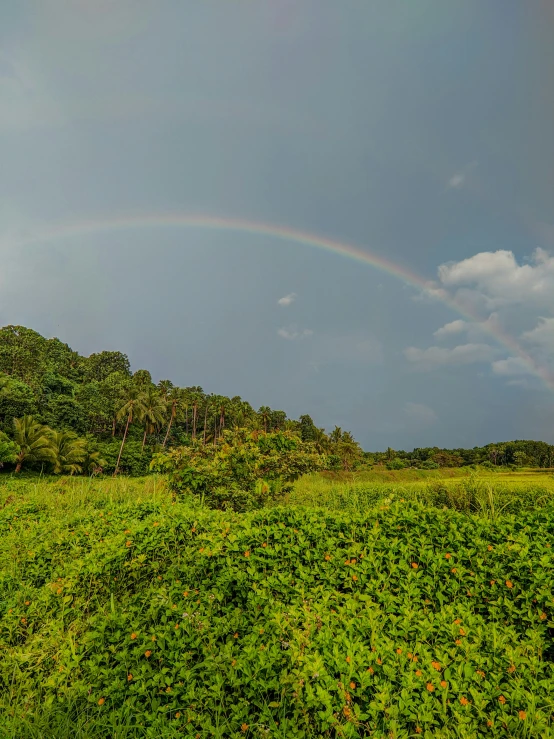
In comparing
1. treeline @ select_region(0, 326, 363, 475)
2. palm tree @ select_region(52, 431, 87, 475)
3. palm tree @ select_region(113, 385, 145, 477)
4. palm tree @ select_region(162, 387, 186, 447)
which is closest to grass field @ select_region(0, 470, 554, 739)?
treeline @ select_region(0, 326, 363, 475)

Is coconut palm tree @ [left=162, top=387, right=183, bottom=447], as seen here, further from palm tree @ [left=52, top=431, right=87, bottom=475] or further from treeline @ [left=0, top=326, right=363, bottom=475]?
palm tree @ [left=52, top=431, right=87, bottom=475]

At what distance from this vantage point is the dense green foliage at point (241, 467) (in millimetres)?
7422

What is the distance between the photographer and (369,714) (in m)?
2.26

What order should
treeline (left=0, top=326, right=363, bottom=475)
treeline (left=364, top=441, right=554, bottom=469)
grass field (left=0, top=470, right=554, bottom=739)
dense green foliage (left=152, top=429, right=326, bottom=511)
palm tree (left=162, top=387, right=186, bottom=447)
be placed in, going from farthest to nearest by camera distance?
treeline (left=364, top=441, right=554, bottom=469) → palm tree (left=162, top=387, right=186, bottom=447) → treeline (left=0, top=326, right=363, bottom=475) → dense green foliage (left=152, top=429, right=326, bottom=511) → grass field (left=0, top=470, right=554, bottom=739)

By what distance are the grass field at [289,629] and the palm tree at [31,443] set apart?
32.4 metres

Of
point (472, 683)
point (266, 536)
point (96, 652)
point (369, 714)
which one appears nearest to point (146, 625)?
point (96, 652)

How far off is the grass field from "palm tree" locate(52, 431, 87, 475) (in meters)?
33.4

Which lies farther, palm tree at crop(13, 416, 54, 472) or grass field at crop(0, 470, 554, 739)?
A: palm tree at crop(13, 416, 54, 472)

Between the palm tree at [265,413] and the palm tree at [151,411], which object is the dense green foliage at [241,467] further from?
the palm tree at [265,413]

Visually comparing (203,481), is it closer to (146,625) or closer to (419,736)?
(146,625)

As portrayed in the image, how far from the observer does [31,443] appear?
32.8 meters

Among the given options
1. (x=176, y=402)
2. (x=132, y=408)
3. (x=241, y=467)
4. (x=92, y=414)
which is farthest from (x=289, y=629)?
(x=176, y=402)

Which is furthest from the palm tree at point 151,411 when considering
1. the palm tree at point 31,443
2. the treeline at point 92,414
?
the palm tree at point 31,443

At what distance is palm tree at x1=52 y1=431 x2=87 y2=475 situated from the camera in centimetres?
3384
